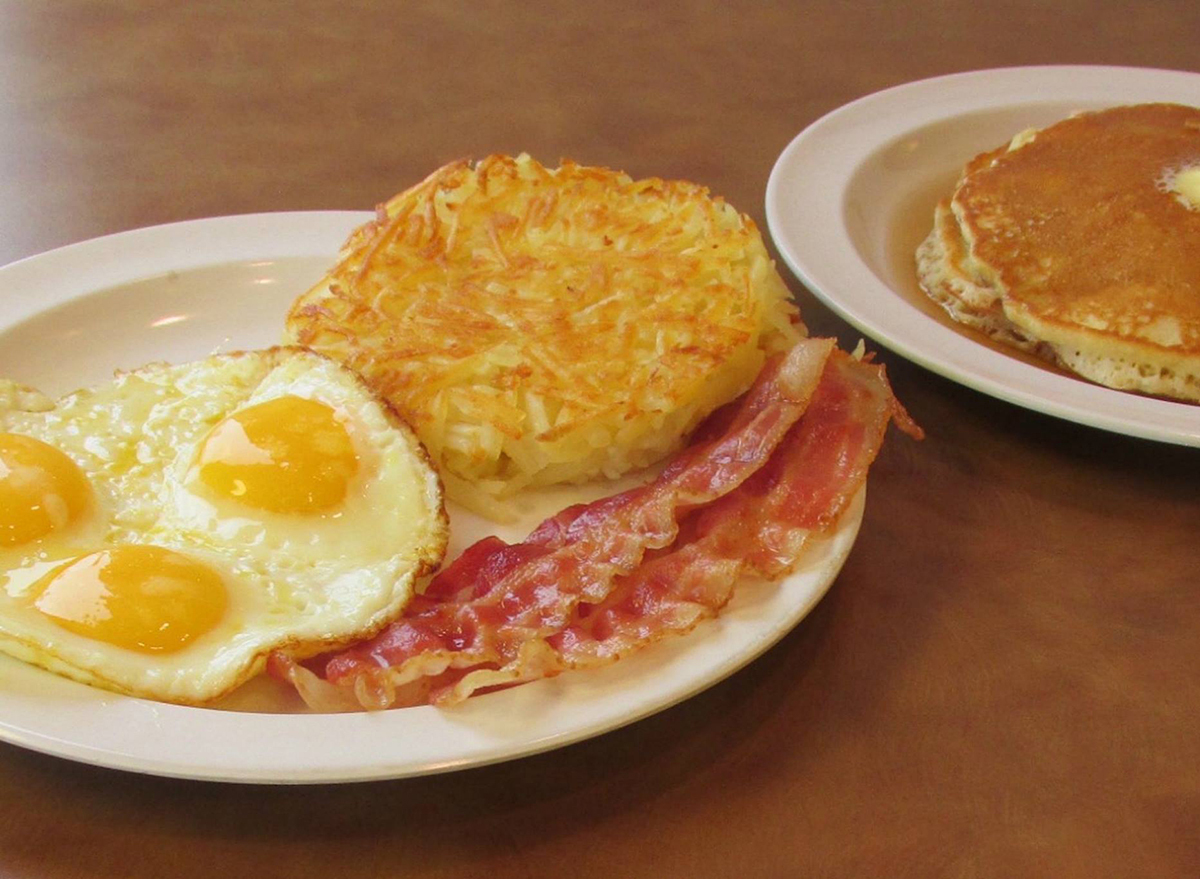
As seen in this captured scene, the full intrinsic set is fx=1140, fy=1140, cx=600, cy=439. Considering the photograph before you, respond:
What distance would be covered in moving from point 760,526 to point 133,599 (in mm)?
873

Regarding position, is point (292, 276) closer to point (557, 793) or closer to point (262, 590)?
point (262, 590)

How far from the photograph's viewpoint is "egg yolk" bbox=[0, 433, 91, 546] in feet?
5.25

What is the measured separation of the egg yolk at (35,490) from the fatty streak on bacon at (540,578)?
43 cm

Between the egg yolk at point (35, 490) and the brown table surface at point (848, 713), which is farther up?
the egg yolk at point (35, 490)

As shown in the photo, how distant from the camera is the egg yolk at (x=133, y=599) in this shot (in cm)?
148

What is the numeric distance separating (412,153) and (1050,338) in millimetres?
1953

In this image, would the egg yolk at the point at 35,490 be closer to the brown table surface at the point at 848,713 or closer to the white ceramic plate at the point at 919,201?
the brown table surface at the point at 848,713

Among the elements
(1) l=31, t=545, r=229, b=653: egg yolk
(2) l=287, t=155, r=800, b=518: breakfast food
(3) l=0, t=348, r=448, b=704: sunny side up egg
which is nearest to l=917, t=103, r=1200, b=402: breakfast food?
(2) l=287, t=155, r=800, b=518: breakfast food

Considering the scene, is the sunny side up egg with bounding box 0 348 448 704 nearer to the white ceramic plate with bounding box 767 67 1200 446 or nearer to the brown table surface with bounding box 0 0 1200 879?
the brown table surface with bounding box 0 0 1200 879

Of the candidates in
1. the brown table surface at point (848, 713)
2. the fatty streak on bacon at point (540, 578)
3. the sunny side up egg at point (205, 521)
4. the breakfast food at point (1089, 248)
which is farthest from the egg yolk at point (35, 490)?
the breakfast food at point (1089, 248)

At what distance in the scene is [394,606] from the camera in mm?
1586

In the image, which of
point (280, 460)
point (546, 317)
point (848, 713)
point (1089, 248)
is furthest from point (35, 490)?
point (1089, 248)

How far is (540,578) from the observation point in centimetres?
162

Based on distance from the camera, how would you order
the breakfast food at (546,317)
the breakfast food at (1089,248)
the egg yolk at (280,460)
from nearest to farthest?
1. the egg yolk at (280,460)
2. the breakfast food at (546,317)
3. the breakfast food at (1089,248)
